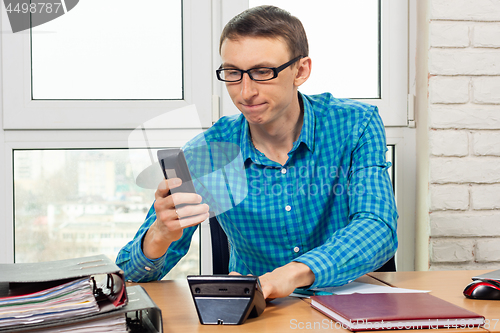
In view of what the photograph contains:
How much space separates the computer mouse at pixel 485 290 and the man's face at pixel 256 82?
58 cm

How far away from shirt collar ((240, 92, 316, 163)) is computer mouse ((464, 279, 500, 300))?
0.52 meters

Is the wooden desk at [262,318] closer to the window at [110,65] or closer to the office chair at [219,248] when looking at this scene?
the office chair at [219,248]

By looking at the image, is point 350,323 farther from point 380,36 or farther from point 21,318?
point 380,36

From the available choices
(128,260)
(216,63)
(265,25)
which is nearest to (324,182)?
(265,25)

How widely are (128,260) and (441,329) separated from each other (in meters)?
0.68

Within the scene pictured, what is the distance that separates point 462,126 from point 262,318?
3.79 feet

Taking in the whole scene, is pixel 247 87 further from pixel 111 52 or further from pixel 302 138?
pixel 111 52

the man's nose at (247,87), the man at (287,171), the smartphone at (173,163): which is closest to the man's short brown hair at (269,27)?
the man at (287,171)

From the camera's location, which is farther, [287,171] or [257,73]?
[287,171]

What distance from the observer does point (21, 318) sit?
57cm

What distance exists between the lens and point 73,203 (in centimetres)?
165

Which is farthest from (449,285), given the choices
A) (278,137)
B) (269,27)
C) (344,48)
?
(344,48)

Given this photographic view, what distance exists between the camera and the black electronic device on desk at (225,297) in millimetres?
678

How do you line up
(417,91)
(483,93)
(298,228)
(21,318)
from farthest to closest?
1. (417,91)
2. (483,93)
3. (298,228)
4. (21,318)
